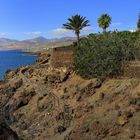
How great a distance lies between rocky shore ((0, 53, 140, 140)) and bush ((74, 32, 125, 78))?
1.09 m

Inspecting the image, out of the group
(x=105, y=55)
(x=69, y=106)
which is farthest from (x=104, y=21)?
(x=69, y=106)

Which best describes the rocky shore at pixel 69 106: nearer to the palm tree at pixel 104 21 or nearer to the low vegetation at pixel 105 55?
the low vegetation at pixel 105 55

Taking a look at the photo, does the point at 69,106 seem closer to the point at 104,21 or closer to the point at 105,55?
the point at 105,55

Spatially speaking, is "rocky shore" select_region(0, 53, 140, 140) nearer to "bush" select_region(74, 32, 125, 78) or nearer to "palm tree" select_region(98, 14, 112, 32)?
"bush" select_region(74, 32, 125, 78)

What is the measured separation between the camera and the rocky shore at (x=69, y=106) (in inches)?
1220

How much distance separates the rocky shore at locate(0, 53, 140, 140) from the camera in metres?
31.0

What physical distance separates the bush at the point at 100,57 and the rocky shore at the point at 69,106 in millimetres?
1095

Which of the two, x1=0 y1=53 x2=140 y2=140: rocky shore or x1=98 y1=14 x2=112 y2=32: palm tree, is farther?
x1=98 y1=14 x2=112 y2=32: palm tree

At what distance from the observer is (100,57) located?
41000 mm

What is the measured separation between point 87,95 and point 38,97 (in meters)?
6.55

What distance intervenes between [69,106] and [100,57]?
6.50 meters

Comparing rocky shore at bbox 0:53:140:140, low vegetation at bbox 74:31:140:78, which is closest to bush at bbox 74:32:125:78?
low vegetation at bbox 74:31:140:78

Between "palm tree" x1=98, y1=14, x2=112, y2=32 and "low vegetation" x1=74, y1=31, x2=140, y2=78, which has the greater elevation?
"palm tree" x1=98, y1=14, x2=112, y2=32

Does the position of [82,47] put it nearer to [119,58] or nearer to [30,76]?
[119,58]
